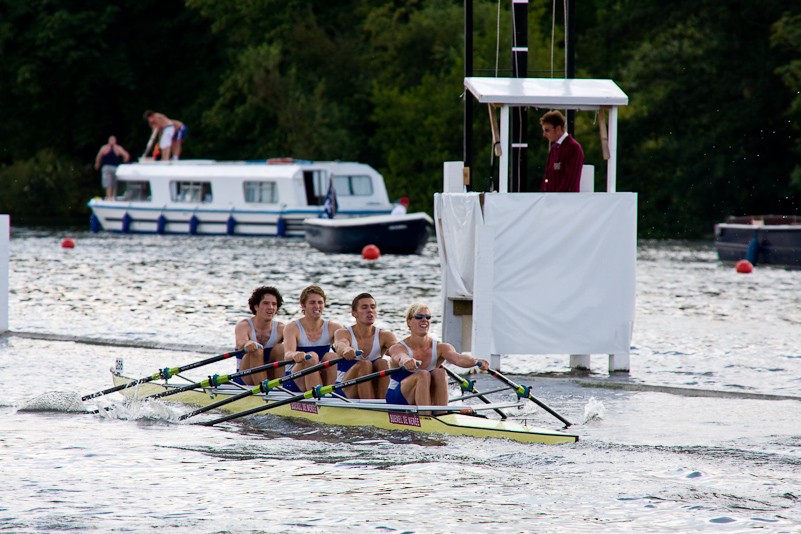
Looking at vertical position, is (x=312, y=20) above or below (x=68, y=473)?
above

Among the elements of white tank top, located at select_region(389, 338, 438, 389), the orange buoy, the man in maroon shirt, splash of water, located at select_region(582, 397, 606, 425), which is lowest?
splash of water, located at select_region(582, 397, 606, 425)

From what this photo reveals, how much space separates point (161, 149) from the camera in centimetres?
4472

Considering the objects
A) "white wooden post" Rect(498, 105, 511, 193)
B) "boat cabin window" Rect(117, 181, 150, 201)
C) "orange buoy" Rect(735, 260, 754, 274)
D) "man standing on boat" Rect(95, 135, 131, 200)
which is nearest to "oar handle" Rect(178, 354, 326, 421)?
"white wooden post" Rect(498, 105, 511, 193)

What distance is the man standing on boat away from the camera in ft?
145

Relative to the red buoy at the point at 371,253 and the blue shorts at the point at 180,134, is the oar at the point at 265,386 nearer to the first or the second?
the red buoy at the point at 371,253

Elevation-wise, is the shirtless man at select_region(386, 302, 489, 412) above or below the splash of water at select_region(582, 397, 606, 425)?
above

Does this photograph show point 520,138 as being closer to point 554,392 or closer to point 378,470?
point 554,392

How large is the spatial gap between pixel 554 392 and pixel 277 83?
40548mm

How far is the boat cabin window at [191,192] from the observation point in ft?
136

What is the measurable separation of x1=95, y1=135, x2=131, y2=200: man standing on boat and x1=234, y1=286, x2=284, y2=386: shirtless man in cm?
3494

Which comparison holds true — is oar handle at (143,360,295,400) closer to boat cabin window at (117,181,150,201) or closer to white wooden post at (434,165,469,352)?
white wooden post at (434,165,469,352)

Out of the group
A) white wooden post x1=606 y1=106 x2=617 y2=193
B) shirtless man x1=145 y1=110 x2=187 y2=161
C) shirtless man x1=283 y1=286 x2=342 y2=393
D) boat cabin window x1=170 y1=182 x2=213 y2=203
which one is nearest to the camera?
shirtless man x1=283 y1=286 x2=342 y2=393

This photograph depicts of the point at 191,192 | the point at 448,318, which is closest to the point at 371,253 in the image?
the point at 191,192

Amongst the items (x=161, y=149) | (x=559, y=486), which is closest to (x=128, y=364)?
(x=559, y=486)
